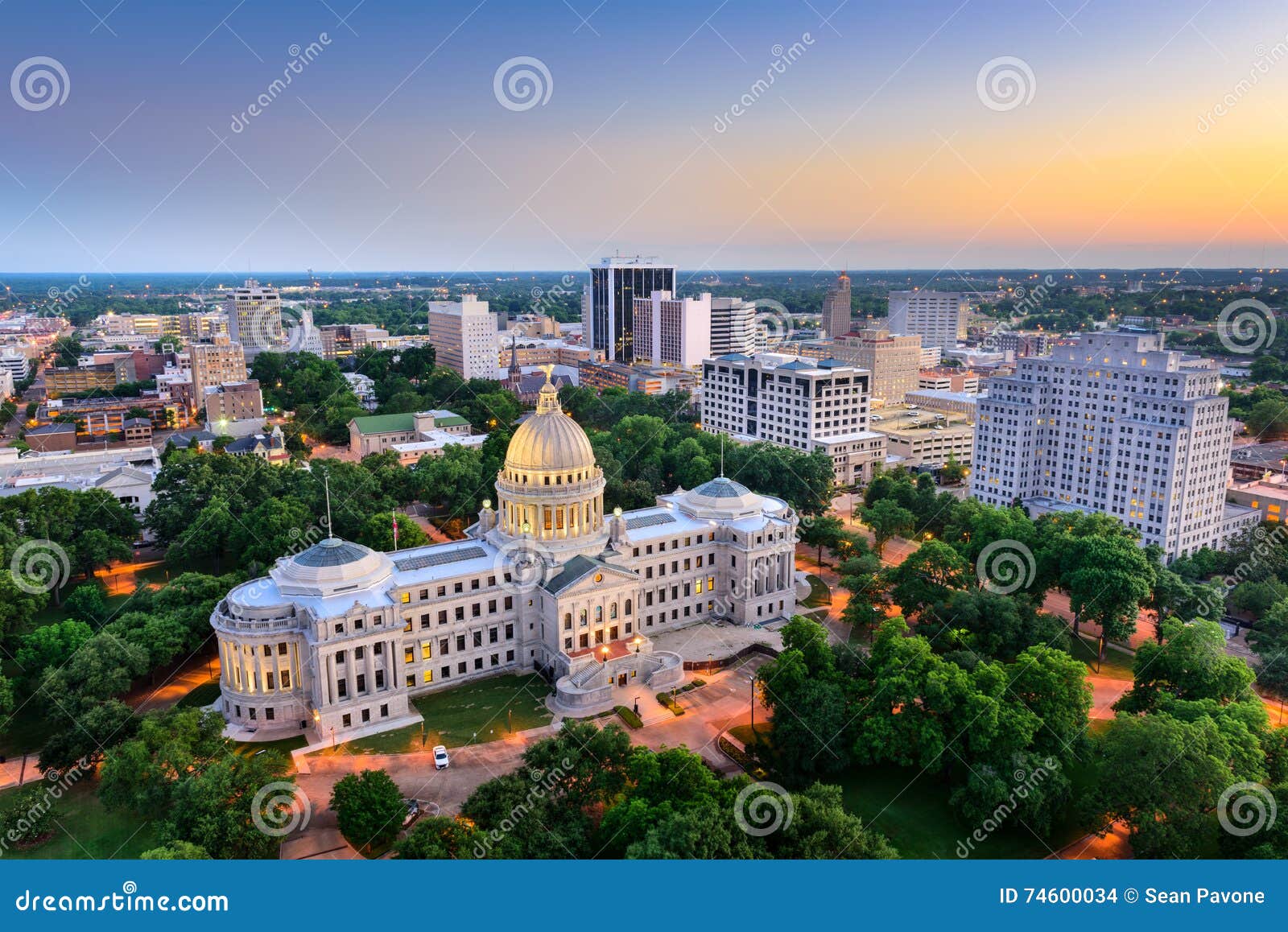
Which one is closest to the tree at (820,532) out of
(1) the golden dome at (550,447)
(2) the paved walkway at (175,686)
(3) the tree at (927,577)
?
(3) the tree at (927,577)

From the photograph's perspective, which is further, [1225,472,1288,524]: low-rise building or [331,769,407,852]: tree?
[1225,472,1288,524]: low-rise building

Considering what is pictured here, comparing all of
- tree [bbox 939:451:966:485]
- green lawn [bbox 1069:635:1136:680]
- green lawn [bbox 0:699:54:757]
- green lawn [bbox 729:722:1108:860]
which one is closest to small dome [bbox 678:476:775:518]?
green lawn [bbox 729:722:1108:860]

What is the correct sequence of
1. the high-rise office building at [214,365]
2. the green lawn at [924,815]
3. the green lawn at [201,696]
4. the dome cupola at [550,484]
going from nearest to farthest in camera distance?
1. the green lawn at [924,815]
2. the green lawn at [201,696]
3. the dome cupola at [550,484]
4. the high-rise office building at [214,365]

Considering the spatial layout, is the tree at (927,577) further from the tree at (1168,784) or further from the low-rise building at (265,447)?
the low-rise building at (265,447)

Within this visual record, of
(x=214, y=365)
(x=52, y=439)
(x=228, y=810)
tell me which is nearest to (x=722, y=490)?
(x=228, y=810)

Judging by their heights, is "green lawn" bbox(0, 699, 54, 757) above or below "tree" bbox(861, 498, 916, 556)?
below

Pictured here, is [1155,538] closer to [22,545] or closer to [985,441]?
[985,441]

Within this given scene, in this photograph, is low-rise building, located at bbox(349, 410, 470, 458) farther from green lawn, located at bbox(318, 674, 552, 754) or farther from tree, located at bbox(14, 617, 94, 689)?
green lawn, located at bbox(318, 674, 552, 754)
